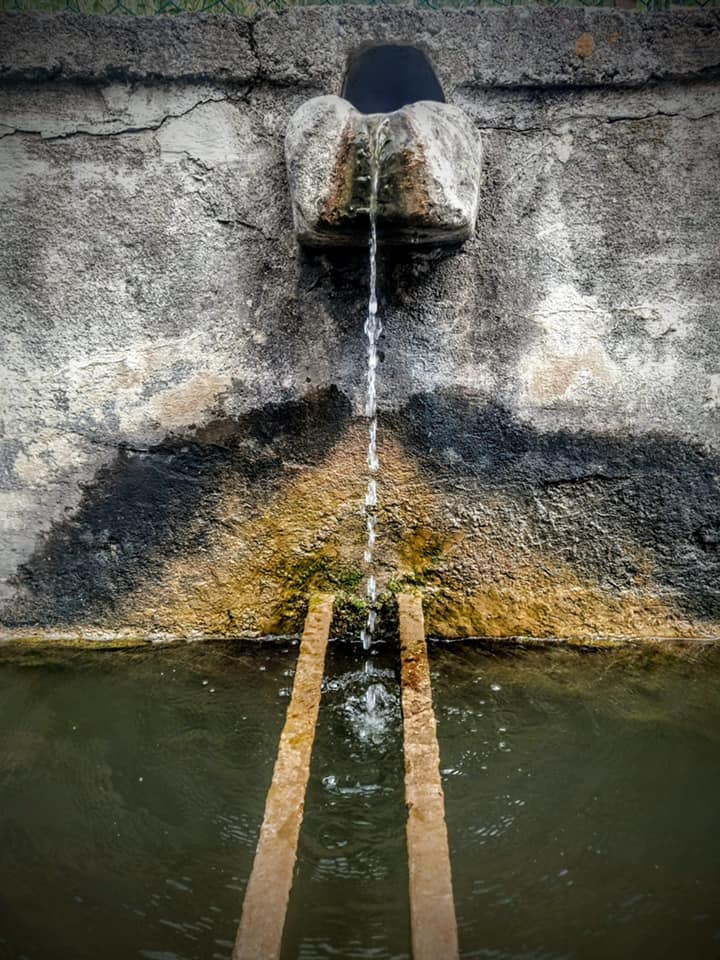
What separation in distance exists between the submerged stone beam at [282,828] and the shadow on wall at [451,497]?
22.5 inches

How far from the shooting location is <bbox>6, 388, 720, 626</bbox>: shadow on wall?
2.05m

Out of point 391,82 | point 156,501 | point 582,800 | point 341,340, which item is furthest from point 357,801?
point 391,82

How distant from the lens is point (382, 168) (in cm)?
174

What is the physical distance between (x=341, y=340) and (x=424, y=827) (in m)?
1.29

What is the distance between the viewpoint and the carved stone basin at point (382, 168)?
172 cm

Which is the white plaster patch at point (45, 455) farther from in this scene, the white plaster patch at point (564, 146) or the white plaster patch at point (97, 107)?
the white plaster patch at point (564, 146)

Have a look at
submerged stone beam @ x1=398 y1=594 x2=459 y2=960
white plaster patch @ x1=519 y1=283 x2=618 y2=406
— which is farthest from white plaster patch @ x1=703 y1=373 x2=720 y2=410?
submerged stone beam @ x1=398 y1=594 x2=459 y2=960

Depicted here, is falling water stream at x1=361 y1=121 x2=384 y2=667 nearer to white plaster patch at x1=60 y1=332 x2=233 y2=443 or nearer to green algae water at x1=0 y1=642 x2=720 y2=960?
green algae water at x1=0 y1=642 x2=720 y2=960

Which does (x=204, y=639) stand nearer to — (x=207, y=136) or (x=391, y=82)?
(x=207, y=136)

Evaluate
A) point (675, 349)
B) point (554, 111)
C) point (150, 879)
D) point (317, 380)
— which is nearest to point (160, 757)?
point (150, 879)

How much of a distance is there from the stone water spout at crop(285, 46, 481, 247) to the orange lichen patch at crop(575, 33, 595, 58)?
353 millimetres

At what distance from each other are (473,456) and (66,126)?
1428mm

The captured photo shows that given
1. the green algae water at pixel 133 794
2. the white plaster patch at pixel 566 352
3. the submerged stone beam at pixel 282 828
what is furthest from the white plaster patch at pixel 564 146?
the green algae water at pixel 133 794

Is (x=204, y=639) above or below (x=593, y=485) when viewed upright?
below
